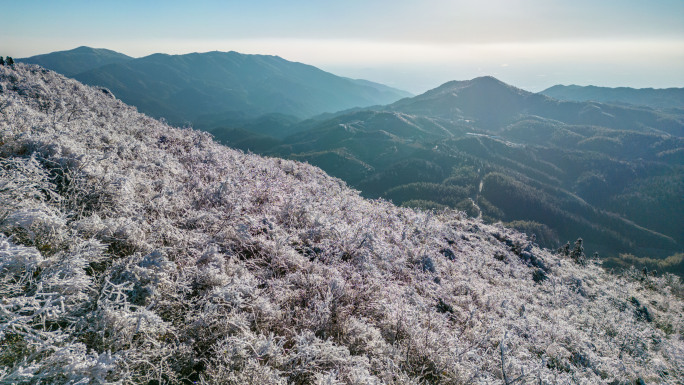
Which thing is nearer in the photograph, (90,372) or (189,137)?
(90,372)

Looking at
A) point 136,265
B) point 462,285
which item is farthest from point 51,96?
point 462,285

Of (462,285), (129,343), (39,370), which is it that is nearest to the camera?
(39,370)

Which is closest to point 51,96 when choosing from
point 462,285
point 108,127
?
point 108,127

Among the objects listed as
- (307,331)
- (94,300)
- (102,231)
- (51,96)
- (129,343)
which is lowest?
(307,331)

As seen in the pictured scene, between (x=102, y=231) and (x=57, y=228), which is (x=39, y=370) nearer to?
(x=57, y=228)

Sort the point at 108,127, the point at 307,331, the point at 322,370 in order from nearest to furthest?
the point at 322,370 → the point at 307,331 → the point at 108,127

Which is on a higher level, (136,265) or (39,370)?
(136,265)

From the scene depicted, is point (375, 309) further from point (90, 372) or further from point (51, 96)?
point (51, 96)
